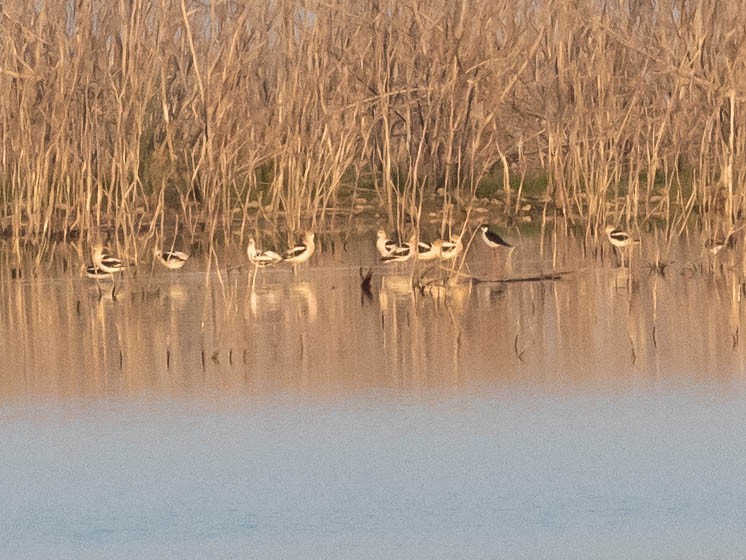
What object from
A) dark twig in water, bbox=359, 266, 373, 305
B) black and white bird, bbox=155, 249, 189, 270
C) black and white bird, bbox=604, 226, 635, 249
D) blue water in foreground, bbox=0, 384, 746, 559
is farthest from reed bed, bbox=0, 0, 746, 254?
blue water in foreground, bbox=0, 384, 746, 559

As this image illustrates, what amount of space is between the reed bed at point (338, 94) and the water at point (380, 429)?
4.94ft

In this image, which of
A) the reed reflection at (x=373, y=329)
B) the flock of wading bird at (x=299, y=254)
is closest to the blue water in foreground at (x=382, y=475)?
the reed reflection at (x=373, y=329)

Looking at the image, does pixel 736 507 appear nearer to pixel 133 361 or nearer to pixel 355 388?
pixel 355 388

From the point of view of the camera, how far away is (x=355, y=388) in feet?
23.9

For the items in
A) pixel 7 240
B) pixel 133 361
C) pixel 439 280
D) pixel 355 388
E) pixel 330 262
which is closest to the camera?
pixel 355 388

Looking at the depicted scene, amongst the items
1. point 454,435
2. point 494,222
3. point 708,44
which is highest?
point 708,44

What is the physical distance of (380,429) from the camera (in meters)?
6.39

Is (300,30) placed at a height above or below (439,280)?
above

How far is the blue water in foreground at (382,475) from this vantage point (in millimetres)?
4891

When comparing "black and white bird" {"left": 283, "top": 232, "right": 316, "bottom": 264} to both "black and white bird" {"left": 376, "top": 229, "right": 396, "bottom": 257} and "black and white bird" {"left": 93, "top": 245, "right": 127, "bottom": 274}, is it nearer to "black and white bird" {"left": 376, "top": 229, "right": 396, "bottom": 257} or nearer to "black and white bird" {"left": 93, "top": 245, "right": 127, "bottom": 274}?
"black and white bird" {"left": 376, "top": 229, "right": 396, "bottom": 257}

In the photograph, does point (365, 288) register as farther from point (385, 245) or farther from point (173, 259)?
point (173, 259)

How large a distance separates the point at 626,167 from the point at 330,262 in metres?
5.65

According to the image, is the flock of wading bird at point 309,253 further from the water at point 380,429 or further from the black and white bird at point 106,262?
the water at point 380,429

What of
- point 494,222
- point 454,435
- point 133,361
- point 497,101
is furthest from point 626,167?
point 454,435
